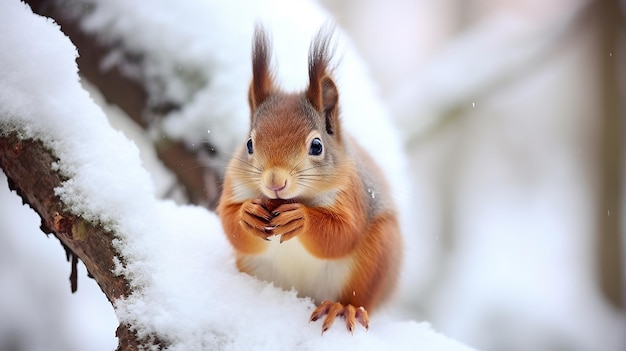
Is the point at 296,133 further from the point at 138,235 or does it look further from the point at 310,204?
the point at 138,235

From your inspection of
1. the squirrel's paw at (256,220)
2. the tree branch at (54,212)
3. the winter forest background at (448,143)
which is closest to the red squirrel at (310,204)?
the squirrel's paw at (256,220)

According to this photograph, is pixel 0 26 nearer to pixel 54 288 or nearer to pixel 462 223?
pixel 54 288

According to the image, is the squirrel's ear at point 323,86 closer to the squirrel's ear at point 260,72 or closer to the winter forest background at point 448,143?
the squirrel's ear at point 260,72

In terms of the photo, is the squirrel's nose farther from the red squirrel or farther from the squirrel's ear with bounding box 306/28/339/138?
the squirrel's ear with bounding box 306/28/339/138

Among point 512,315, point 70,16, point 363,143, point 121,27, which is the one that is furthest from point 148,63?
point 512,315

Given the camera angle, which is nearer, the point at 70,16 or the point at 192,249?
the point at 192,249

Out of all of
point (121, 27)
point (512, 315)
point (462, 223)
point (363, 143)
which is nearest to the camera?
point (121, 27)
